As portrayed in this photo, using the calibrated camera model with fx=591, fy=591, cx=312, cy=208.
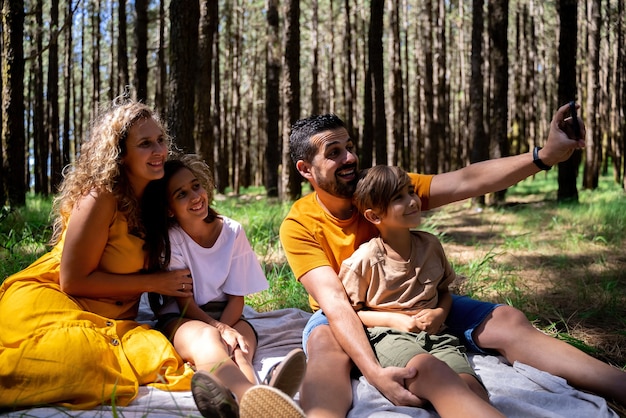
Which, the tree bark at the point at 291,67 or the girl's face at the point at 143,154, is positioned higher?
the tree bark at the point at 291,67

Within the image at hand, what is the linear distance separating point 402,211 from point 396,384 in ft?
2.85

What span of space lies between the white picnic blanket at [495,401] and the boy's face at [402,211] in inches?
32.1

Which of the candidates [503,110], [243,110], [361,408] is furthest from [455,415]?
[243,110]

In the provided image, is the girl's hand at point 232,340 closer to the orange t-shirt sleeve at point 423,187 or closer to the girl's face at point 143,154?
the girl's face at point 143,154

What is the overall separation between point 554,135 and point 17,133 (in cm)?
808

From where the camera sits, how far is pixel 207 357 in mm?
2912

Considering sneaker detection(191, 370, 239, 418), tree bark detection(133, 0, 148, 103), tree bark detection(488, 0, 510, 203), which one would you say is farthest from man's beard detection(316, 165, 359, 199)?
tree bark detection(488, 0, 510, 203)

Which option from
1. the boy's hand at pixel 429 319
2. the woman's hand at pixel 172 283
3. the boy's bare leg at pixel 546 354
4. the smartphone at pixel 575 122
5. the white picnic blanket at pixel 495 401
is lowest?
the white picnic blanket at pixel 495 401

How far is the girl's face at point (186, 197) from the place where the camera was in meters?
3.37

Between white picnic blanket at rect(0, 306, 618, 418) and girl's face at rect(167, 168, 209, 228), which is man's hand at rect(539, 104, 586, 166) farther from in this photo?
girl's face at rect(167, 168, 209, 228)

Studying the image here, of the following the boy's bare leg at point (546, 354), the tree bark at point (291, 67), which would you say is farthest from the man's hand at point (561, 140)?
the tree bark at point (291, 67)

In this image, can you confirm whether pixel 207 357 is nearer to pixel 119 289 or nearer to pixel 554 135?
pixel 119 289

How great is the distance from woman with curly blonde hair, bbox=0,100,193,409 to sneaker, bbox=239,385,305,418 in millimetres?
740

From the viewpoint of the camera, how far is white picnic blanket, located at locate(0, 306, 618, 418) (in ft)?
8.46
